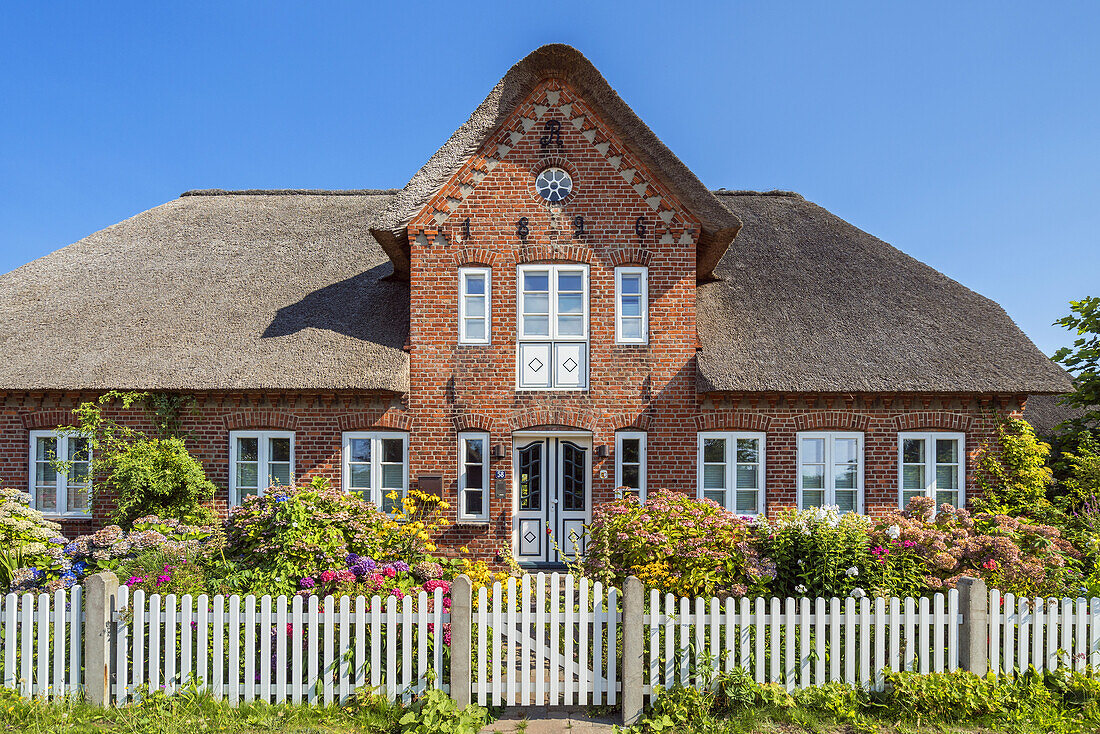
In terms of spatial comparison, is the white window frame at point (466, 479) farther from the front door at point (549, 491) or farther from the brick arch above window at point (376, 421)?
the brick arch above window at point (376, 421)

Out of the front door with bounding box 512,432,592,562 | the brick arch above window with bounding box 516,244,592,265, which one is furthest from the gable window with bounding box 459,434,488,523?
the brick arch above window with bounding box 516,244,592,265

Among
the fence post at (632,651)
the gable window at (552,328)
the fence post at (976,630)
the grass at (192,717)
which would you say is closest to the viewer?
the grass at (192,717)

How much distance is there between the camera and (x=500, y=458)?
1066 centimetres

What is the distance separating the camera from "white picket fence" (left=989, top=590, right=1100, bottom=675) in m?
5.66

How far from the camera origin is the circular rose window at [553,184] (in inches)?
435

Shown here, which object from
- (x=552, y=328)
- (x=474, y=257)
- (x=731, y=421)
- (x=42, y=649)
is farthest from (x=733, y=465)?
(x=42, y=649)

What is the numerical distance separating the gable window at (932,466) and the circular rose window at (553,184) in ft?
23.7

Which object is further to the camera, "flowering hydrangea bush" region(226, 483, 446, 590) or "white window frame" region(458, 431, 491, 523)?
"white window frame" region(458, 431, 491, 523)

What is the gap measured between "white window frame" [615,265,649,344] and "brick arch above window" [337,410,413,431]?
12.8 feet

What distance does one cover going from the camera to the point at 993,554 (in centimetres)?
673

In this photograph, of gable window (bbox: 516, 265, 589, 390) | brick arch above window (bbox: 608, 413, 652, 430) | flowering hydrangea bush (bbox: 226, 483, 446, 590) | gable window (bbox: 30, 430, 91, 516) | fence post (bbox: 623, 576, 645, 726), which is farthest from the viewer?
gable window (bbox: 30, 430, 91, 516)

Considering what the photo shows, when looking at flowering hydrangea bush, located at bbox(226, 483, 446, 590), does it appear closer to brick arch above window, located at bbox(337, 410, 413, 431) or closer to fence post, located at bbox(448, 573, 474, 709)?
fence post, located at bbox(448, 573, 474, 709)

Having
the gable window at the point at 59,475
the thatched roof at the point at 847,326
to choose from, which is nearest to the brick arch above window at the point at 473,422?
the thatched roof at the point at 847,326

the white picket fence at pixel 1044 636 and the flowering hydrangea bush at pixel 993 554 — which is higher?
the flowering hydrangea bush at pixel 993 554
